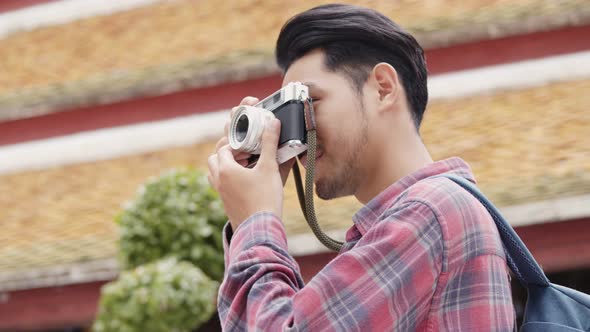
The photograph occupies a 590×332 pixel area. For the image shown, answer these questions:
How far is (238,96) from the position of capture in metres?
6.50

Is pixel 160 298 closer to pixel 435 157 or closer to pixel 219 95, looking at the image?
pixel 435 157

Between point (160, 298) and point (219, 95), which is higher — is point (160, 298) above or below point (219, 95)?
below

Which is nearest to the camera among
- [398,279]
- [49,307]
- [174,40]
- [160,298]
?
[398,279]

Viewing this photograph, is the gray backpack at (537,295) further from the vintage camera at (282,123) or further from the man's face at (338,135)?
the vintage camera at (282,123)

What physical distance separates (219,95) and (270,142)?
16.5ft

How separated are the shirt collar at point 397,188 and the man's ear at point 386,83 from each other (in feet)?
0.48

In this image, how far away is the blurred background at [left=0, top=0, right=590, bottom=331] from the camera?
488 centimetres

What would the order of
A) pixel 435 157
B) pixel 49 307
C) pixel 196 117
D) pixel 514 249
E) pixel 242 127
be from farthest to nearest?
pixel 196 117 < pixel 49 307 < pixel 435 157 < pixel 242 127 < pixel 514 249

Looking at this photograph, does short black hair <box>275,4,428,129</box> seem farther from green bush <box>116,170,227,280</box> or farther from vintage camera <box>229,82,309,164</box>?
green bush <box>116,170,227,280</box>

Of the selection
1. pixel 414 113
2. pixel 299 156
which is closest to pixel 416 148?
pixel 414 113

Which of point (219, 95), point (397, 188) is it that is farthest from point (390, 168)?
point (219, 95)

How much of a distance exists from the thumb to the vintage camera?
0.01 m

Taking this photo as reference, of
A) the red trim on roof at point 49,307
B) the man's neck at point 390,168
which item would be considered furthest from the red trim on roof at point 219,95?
the man's neck at point 390,168

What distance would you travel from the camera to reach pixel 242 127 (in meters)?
1.67
